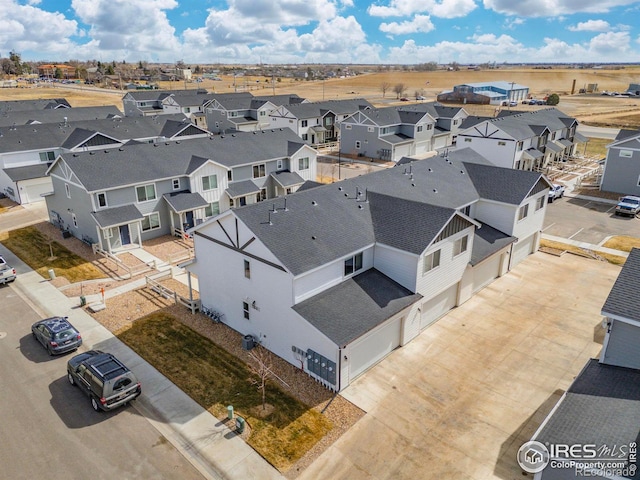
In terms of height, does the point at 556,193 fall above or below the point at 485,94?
below

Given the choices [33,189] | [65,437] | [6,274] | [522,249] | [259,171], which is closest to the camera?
[65,437]

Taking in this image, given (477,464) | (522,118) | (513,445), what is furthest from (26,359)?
(522,118)

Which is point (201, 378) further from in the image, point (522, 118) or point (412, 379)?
point (522, 118)

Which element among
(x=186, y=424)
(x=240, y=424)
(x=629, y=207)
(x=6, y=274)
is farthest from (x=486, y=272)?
(x=6, y=274)

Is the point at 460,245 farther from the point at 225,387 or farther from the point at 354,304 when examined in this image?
the point at 225,387

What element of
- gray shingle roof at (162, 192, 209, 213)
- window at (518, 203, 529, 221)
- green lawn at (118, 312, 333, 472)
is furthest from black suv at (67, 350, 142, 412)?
window at (518, 203, 529, 221)

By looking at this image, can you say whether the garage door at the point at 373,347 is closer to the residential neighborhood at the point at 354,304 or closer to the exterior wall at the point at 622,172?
the residential neighborhood at the point at 354,304
